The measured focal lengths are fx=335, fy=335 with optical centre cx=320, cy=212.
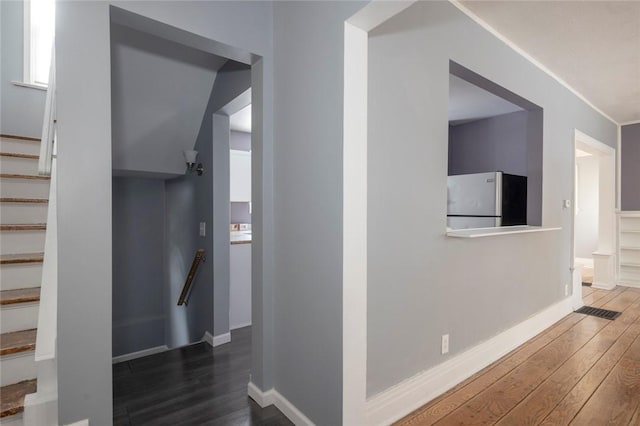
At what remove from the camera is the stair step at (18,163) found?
8.46 ft

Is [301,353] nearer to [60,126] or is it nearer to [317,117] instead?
[317,117]

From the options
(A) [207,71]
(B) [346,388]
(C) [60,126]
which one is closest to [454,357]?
(B) [346,388]

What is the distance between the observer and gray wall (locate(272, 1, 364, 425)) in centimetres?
160

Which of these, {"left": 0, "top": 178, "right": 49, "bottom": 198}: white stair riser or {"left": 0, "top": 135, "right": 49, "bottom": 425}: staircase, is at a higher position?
{"left": 0, "top": 178, "right": 49, "bottom": 198}: white stair riser

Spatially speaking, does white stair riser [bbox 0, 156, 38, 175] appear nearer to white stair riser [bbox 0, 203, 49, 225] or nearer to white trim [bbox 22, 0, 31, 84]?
white stair riser [bbox 0, 203, 49, 225]

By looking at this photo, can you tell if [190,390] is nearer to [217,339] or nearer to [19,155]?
[217,339]

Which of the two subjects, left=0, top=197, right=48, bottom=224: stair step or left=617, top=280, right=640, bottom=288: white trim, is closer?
left=0, top=197, right=48, bottom=224: stair step

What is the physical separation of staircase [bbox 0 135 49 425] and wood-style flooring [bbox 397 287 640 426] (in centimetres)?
191

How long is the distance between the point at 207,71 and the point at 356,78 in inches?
72.0

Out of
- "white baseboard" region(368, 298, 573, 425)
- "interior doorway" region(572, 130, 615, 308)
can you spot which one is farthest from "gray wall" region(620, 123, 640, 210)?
"white baseboard" region(368, 298, 573, 425)

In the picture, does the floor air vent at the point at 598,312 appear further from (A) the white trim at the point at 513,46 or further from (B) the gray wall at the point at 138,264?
(B) the gray wall at the point at 138,264

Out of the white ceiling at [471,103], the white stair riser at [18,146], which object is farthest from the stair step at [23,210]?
the white ceiling at [471,103]

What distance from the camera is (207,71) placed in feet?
9.45

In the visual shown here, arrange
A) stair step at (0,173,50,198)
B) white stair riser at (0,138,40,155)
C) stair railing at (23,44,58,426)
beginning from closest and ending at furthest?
stair railing at (23,44,58,426), stair step at (0,173,50,198), white stair riser at (0,138,40,155)
